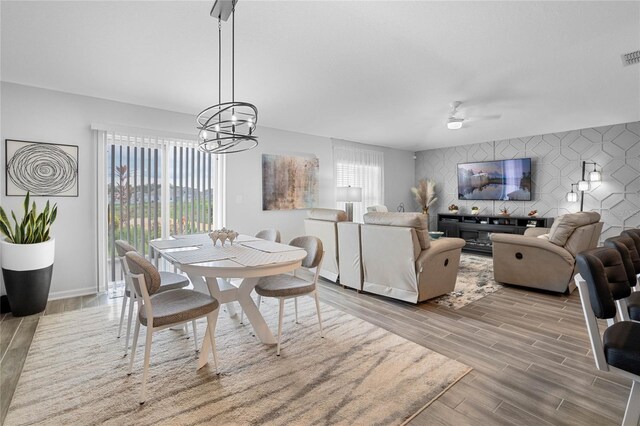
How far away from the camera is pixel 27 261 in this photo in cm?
315

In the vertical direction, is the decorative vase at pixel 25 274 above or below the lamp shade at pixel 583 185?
below

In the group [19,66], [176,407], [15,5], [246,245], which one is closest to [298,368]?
[176,407]

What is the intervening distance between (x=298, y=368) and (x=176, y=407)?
79 cm

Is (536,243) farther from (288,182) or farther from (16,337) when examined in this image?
(16,337)

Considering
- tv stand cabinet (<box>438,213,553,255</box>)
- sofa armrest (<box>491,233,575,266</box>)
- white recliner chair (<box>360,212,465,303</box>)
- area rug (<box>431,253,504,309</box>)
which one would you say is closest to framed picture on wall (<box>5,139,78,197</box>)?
white recliner chair (<box>360,212,465,303</box>)

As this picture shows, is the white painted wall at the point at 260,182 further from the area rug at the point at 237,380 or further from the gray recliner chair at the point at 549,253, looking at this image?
the gray recliner chair at the point at 549,253

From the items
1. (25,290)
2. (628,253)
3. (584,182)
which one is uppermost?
(584,182)

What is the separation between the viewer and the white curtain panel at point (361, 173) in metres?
6.69

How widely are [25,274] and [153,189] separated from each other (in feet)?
5.40

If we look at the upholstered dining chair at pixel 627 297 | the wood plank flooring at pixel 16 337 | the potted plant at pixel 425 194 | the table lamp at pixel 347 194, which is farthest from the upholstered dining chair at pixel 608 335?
the potted plant at pixel 425 194

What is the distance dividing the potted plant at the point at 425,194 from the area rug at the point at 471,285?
6.82 ft

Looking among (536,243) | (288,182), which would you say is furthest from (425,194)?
(536,243)

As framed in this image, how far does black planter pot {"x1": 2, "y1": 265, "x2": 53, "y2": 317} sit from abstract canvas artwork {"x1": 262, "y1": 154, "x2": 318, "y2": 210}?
298cm

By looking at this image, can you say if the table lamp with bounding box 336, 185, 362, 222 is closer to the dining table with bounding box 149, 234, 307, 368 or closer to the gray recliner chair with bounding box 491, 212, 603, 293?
the gray recliner chair with bounding box 491, 212, 603, 293
